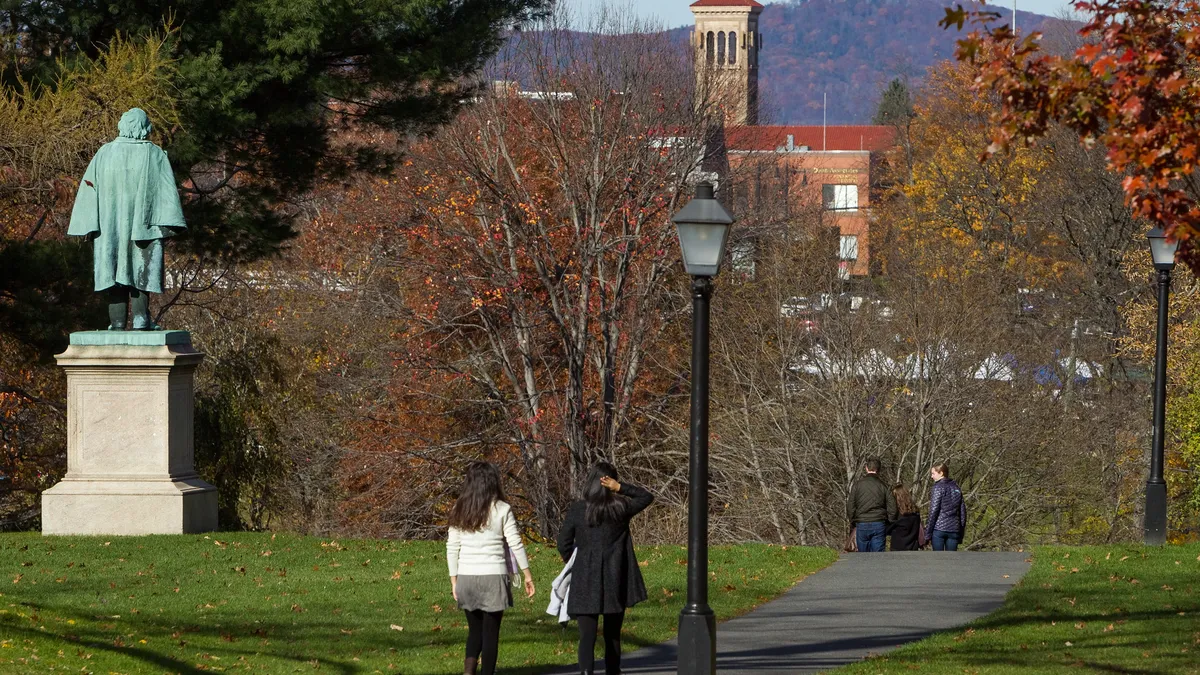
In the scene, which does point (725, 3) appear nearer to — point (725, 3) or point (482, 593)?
point (725, 3)

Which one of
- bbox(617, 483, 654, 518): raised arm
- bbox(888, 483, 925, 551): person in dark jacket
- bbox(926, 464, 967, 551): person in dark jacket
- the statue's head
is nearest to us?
bbox(617, 483, 654, 518): raised arm

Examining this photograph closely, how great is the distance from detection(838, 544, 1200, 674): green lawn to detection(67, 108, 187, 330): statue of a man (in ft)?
27.4

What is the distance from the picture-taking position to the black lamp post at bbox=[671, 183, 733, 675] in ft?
29.1

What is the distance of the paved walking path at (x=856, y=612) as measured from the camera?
10445 mm

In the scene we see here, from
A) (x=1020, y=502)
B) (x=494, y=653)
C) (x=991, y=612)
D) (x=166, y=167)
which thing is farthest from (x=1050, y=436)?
(x=494, y=653)

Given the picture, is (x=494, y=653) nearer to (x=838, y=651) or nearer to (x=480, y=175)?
(x=838, y=651)

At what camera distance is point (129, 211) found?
15.2 metres

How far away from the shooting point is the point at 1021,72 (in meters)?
8.05

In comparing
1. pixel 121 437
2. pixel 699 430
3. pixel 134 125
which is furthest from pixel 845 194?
pixel 699 430

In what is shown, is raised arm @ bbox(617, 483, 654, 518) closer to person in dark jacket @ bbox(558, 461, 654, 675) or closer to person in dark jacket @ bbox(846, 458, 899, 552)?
person in dark jacket @ bbox(558, 461, 654, 675)

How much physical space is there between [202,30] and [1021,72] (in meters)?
14.7

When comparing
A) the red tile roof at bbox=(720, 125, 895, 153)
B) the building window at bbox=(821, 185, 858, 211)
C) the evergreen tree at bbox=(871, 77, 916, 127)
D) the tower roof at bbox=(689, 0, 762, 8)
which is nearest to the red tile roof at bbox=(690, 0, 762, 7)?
the tower roof at bbox=(689, 0, 762, 8)

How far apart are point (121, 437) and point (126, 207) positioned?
2308mm

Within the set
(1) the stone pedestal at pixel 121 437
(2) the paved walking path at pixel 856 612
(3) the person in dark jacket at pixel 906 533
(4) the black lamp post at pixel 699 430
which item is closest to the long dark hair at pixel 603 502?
(4) the black lamp post at pixel 699 430
